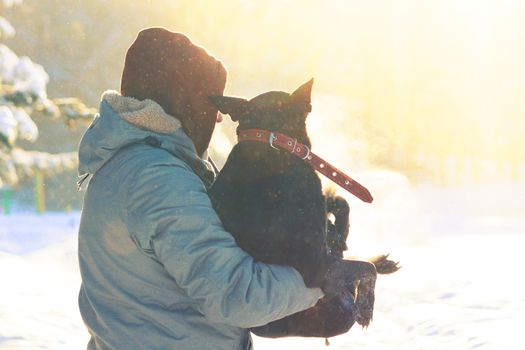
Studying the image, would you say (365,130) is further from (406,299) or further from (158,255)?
(158,255)

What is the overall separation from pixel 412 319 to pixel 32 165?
612cm

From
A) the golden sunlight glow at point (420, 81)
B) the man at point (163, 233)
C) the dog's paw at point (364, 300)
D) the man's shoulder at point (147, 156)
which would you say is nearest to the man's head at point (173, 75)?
the man at point (163, 233)

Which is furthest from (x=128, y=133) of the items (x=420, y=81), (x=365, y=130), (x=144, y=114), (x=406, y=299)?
(x=420, y=81)

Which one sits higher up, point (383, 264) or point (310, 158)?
point (310, 158)

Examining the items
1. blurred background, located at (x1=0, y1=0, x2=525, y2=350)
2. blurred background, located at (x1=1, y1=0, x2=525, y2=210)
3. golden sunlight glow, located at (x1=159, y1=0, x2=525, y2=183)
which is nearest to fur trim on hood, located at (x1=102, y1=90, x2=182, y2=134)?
blurred background, located at (x1=0, y1=0, x2=525, y2=350)

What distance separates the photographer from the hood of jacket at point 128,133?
187cm

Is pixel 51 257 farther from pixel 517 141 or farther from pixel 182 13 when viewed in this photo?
pixel 517 141

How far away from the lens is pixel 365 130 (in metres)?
43.4

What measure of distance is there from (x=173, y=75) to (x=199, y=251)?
53cm

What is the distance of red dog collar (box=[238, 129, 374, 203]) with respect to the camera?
6.61 feet

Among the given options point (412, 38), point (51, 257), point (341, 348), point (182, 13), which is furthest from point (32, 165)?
point (412, 38)

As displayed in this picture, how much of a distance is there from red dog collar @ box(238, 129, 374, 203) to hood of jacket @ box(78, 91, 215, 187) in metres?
0.20

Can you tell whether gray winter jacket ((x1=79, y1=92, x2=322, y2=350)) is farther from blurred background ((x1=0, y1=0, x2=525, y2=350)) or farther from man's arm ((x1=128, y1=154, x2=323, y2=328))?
blurred background ((x1=0, y1=0, x2=525, y2=350))

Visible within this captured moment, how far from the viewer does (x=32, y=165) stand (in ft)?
37.1
